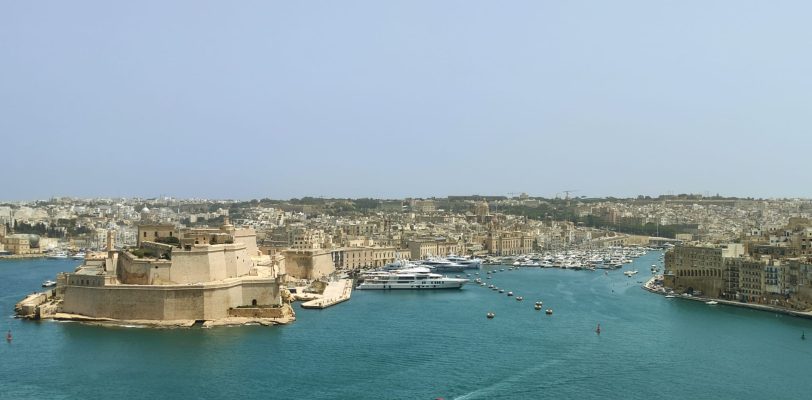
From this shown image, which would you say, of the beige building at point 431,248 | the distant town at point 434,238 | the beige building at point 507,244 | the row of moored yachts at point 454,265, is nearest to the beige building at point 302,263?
the distant town at point 434,238

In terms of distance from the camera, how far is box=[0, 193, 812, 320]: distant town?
23766 millimetres

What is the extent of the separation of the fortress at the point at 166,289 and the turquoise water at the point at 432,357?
2.69ft

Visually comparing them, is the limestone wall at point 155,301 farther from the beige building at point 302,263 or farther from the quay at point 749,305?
the quay at point 749,305

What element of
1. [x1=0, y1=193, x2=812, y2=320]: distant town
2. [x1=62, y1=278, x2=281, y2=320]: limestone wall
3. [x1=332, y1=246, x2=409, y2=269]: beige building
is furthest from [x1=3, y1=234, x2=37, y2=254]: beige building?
[x1=62, y1=278, x2=281, y2=320]: limestone wall

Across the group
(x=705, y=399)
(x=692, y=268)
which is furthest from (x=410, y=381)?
(x=692, y=268)

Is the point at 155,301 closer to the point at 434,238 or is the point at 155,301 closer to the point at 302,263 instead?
the point at 302,263

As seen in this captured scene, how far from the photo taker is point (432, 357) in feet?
55.7

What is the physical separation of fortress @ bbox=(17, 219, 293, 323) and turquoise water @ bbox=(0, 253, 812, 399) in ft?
2.69

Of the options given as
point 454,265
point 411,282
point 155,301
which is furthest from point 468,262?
point 155,301

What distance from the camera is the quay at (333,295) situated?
2417cm

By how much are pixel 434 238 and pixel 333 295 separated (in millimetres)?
21869

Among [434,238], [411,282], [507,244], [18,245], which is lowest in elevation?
[411,282]

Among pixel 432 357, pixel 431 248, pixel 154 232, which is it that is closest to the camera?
pixel 432 357

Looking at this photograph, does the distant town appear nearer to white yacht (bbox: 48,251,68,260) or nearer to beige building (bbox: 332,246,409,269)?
beige building (bbox: 332,246,409,269)
